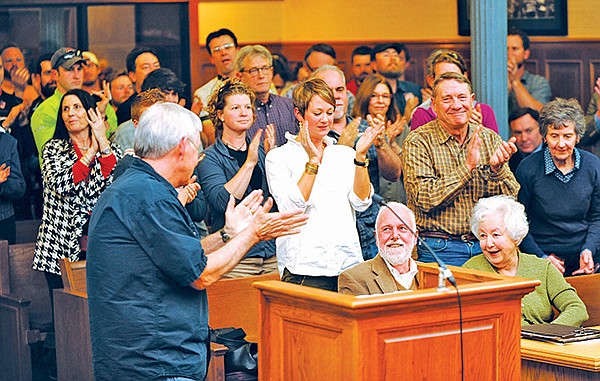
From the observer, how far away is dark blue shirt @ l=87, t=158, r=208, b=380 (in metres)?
3.18

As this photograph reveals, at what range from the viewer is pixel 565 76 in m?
8.91

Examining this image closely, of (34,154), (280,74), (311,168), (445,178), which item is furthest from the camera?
(280,74)

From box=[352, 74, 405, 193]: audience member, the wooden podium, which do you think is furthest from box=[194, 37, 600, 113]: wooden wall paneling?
the wooden podium

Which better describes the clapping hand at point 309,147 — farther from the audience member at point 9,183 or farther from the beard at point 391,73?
the beard at point 391,73

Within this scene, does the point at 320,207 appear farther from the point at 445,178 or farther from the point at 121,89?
the point at 121,89

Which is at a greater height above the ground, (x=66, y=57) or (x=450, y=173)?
(x=66, y=57)

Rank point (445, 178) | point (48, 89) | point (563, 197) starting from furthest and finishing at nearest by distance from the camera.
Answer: point (48, 89), point (563, 197), point (445, 178)

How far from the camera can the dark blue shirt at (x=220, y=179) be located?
5.09 m

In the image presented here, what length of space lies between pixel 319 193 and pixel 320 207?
0.06m

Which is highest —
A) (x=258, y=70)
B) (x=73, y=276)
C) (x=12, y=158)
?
(x=258, y=70)

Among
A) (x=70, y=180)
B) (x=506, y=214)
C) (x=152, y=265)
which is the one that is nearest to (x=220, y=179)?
(x=70, y=180)

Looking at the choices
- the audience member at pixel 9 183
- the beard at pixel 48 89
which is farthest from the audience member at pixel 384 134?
the beard at pixel 48 89

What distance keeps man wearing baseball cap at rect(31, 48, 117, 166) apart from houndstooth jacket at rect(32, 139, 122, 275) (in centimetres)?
52

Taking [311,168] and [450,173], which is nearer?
[311,168]
